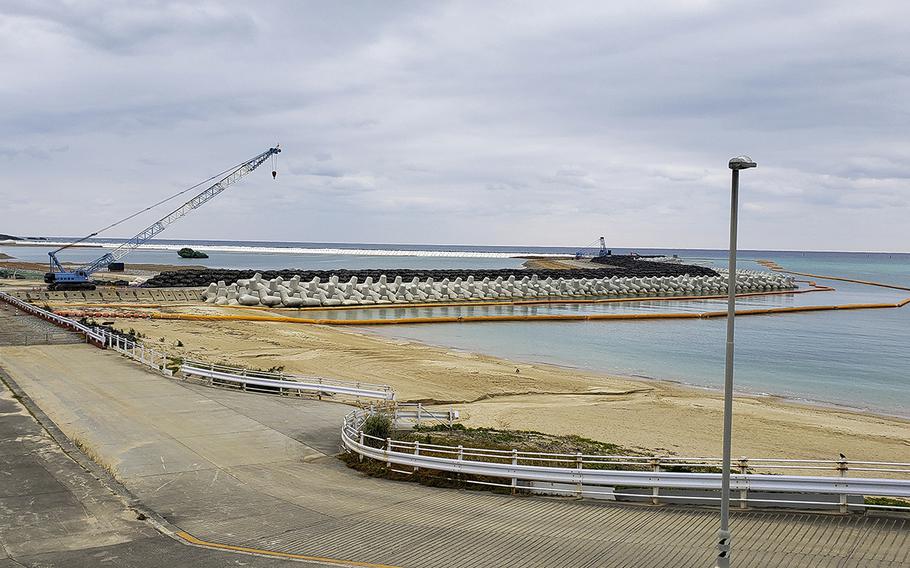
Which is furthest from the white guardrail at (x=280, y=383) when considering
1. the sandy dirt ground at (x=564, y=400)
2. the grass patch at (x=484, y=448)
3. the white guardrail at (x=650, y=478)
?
the white guardrail at (x=650, y=478)

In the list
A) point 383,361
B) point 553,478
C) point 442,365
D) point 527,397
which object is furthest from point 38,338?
point 553,478

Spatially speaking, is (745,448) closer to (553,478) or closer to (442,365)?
(553,478)

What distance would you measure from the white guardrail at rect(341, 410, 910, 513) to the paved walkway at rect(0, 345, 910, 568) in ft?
1.20

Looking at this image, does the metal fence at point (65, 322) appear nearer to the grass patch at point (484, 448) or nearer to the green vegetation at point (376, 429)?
the green vegetation at point (376, 429)

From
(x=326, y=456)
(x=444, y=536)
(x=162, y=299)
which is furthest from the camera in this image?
(x=162, y=299)

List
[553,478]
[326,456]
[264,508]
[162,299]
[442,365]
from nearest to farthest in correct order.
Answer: [264,508], [553,478], [326,456], [442,365], [162,299]

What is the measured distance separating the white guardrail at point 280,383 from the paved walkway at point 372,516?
10.5ft

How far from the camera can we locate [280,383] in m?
24.4

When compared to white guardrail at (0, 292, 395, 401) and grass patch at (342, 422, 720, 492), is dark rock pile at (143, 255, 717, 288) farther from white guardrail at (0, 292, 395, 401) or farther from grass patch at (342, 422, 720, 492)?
grass patch at (342, 422, 720, 492)

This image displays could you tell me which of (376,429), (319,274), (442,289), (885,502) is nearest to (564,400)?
(376,429)

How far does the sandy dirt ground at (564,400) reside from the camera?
21422 millimetres

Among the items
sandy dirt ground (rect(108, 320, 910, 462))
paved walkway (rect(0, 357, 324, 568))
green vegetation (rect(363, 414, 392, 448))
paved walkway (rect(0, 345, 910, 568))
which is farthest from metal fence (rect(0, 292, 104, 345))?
green vegetation (rect(363, 414, 392, 448))

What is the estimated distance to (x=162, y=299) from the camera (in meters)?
63.0

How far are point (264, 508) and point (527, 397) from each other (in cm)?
1562
